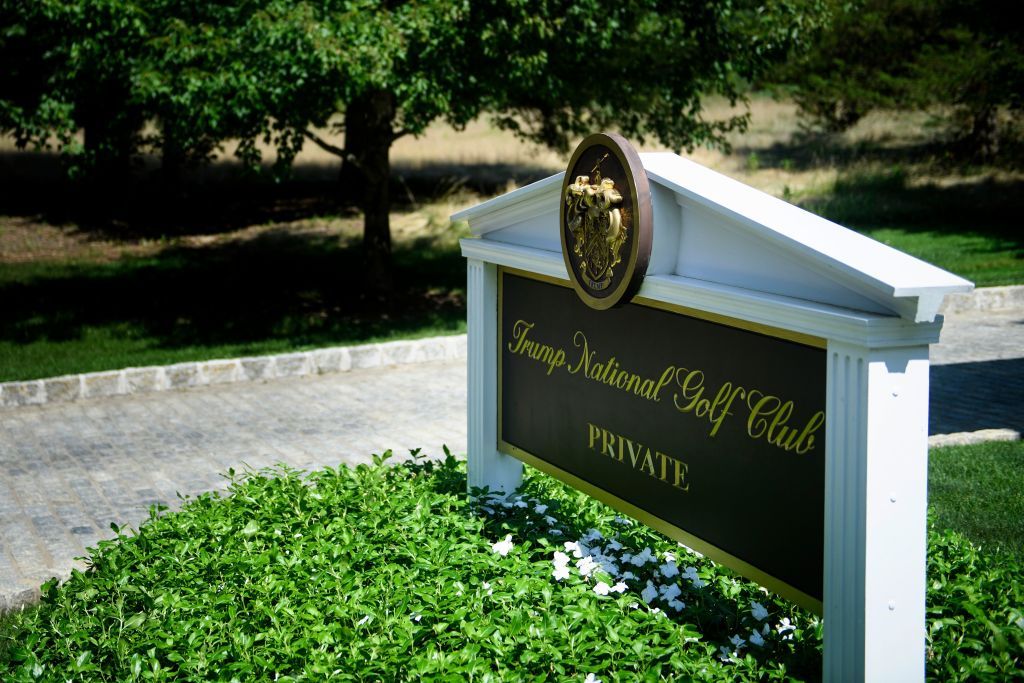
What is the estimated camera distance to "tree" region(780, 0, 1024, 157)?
24.4 metres

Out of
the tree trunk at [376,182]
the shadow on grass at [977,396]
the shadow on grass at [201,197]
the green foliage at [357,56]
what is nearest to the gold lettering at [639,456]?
the shadow on grass at [977,396]

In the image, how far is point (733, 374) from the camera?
4.21 metres

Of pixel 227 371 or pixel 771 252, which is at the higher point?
pixel 771 252

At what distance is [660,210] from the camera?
177 inches

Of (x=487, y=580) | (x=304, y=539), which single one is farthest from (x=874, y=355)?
(x=304, y=539)

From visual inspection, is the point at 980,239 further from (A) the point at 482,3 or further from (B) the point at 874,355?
(B) the point at 874,355

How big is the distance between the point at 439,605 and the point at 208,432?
5092 mm

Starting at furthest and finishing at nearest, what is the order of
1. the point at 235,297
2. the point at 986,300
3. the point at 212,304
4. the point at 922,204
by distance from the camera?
the point at 922,204 → the point at 235,297 → the point at 212,304 → the point at 986,300

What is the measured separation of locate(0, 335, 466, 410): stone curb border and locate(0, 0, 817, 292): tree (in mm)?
2349

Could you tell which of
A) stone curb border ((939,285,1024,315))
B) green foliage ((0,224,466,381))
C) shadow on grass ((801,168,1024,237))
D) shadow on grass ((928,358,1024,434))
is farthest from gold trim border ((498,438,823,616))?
shadow on grass ((801,168,1024,237))

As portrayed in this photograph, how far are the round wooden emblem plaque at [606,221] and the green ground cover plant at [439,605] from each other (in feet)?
4.40

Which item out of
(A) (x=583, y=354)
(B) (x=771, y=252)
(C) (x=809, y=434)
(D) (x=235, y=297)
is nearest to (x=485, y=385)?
(A) (x=583, y=354)

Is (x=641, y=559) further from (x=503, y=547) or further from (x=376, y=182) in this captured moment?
(x=376, y=182)

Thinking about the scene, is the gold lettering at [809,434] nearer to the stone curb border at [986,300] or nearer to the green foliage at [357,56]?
the green foliage at [357,56]
